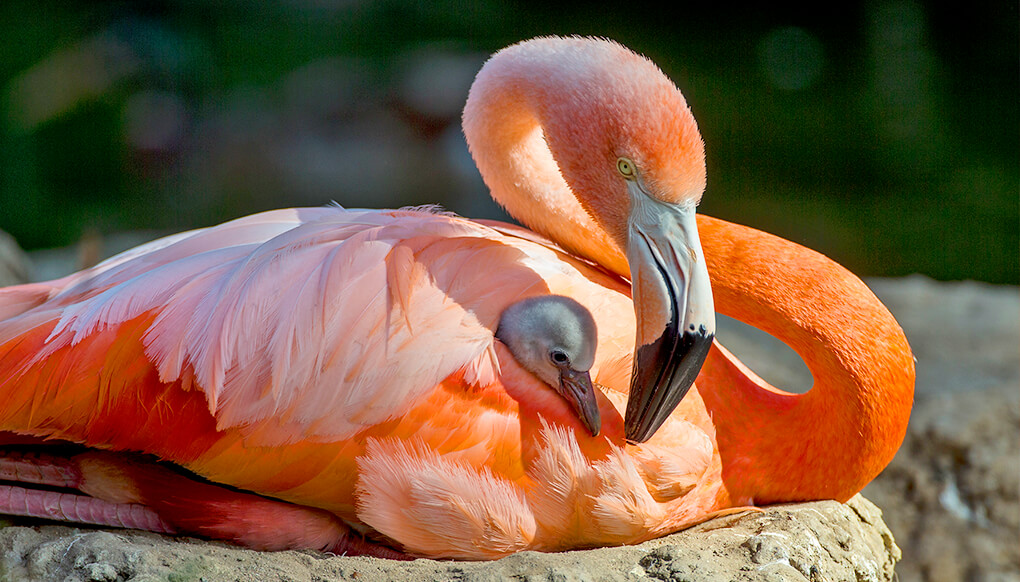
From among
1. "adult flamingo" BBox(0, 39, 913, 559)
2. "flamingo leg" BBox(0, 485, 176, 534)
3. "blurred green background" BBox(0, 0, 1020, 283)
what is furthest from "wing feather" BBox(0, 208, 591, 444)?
"blurred green background" BBox(0, 0, 1020, 283)

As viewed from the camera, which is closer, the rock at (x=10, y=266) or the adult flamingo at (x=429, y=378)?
the adult flamingo at (x=429, y=378)

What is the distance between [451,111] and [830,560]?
4.97m

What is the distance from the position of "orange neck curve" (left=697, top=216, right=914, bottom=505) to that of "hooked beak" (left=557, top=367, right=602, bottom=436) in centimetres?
35

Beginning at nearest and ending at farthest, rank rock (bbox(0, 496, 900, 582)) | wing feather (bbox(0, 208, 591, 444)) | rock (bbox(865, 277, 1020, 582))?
1. rock (bbox(0, 496, 900, 582))
2. wing feather (bbox(0, 208, 591, 444))
3. rock (bbox(865, 277, 1020, 582))

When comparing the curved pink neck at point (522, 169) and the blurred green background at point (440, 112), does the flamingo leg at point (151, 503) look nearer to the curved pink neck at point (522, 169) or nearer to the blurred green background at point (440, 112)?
the curved pink neck at point (522, 169)

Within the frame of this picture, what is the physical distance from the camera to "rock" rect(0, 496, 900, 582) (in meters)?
1.52

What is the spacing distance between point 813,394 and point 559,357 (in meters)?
0.65

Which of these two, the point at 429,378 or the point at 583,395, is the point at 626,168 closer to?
the point at 583,395

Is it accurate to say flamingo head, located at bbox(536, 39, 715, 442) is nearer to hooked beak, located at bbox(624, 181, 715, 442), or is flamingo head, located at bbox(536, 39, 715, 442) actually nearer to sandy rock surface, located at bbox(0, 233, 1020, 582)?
hooked beak, located at bbox(624, 181, 715, 442)

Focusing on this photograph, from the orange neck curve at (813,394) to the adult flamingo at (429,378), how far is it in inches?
0.4

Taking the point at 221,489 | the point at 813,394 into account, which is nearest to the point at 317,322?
the point at 221,489

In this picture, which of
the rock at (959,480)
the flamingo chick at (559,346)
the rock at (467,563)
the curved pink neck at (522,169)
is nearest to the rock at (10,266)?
the rock at (467,563)

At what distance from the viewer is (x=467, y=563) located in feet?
5.35

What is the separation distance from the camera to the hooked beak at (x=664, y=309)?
1587mm
